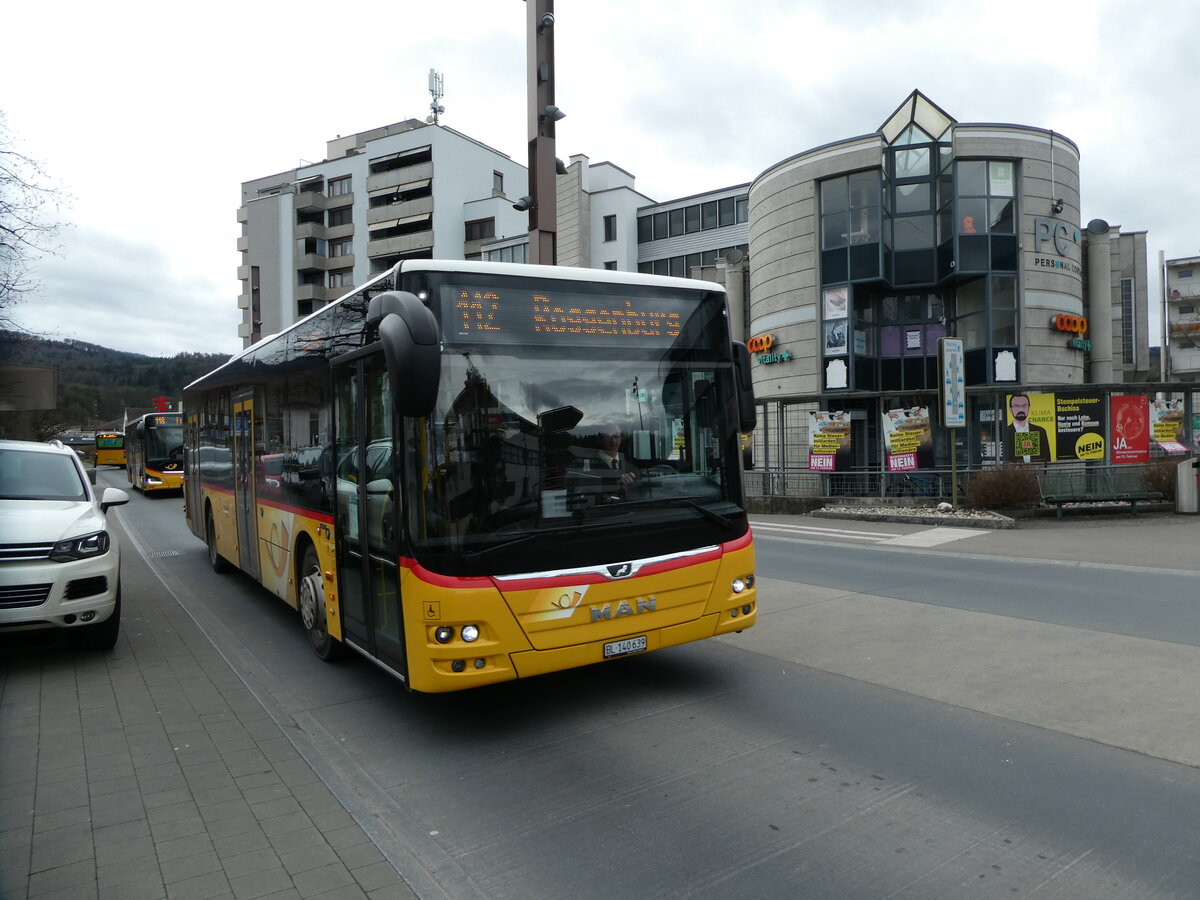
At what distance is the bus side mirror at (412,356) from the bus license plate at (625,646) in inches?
71.8

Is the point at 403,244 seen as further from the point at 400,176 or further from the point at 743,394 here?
the point at 743,394

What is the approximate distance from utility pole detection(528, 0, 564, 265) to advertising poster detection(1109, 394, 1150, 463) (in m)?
14.1

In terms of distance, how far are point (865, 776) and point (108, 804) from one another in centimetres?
381

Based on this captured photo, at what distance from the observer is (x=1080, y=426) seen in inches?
681

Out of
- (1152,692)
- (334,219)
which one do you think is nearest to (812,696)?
(1152,692)

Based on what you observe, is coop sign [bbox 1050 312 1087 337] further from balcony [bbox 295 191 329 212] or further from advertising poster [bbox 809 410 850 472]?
balcony [bbox 295 191 329 212]

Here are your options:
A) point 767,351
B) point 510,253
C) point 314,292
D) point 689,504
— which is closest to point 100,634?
point 689,504

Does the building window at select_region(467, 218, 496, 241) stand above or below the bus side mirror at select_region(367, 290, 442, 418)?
above

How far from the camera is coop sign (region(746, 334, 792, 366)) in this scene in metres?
29.0

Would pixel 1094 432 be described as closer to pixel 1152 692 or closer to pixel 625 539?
pixel 1152 692

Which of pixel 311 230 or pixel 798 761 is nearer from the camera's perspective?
pixel 798 761

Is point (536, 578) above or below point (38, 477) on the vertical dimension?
below

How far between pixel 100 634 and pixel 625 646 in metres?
4.74

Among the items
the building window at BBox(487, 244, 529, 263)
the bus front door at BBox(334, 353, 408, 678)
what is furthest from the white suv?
the building window at BBox(487, 244, 529, 263)
